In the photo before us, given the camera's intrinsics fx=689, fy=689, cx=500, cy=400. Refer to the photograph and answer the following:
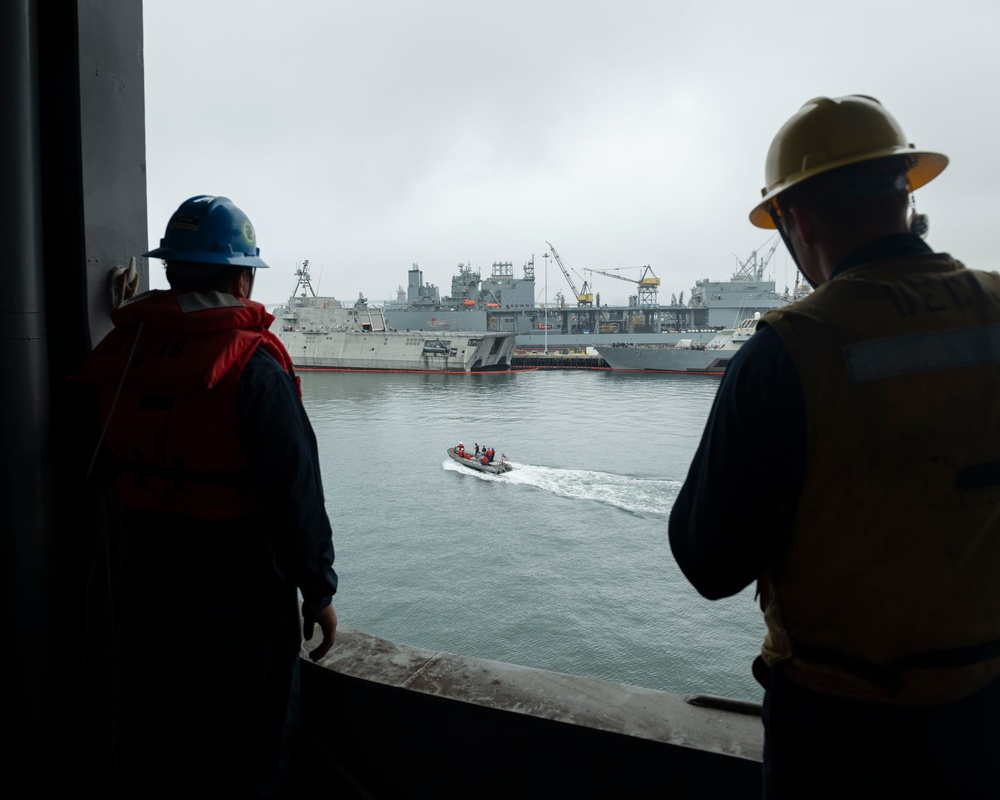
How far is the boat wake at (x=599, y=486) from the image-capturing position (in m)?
12.1

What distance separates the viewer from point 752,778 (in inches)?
43.8

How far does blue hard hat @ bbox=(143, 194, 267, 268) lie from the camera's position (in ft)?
3.94

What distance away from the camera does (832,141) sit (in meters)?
0.79

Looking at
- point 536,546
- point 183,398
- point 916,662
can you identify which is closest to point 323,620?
point 183,398

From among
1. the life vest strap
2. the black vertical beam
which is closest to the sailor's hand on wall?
the black vertical beam

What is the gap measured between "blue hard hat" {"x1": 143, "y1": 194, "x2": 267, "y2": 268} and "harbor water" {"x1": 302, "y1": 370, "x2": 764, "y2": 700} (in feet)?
3.04

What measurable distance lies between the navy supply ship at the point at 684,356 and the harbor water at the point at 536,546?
973cm

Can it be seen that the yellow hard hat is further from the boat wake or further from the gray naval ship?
the gray naval ship

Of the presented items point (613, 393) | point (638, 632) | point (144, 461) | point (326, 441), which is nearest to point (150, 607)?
point (144, 461)

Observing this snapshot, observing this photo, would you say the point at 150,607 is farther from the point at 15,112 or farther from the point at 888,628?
the point at 888,628

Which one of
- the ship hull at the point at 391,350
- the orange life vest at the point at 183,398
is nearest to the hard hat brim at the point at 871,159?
the orange life vest at the point at 183,398

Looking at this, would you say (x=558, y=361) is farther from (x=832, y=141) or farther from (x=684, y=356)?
(x=832, y=141)

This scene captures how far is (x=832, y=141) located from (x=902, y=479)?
15.7 inches

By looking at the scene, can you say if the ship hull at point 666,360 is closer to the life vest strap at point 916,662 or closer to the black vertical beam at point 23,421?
the black vertical beam at point 23,421
